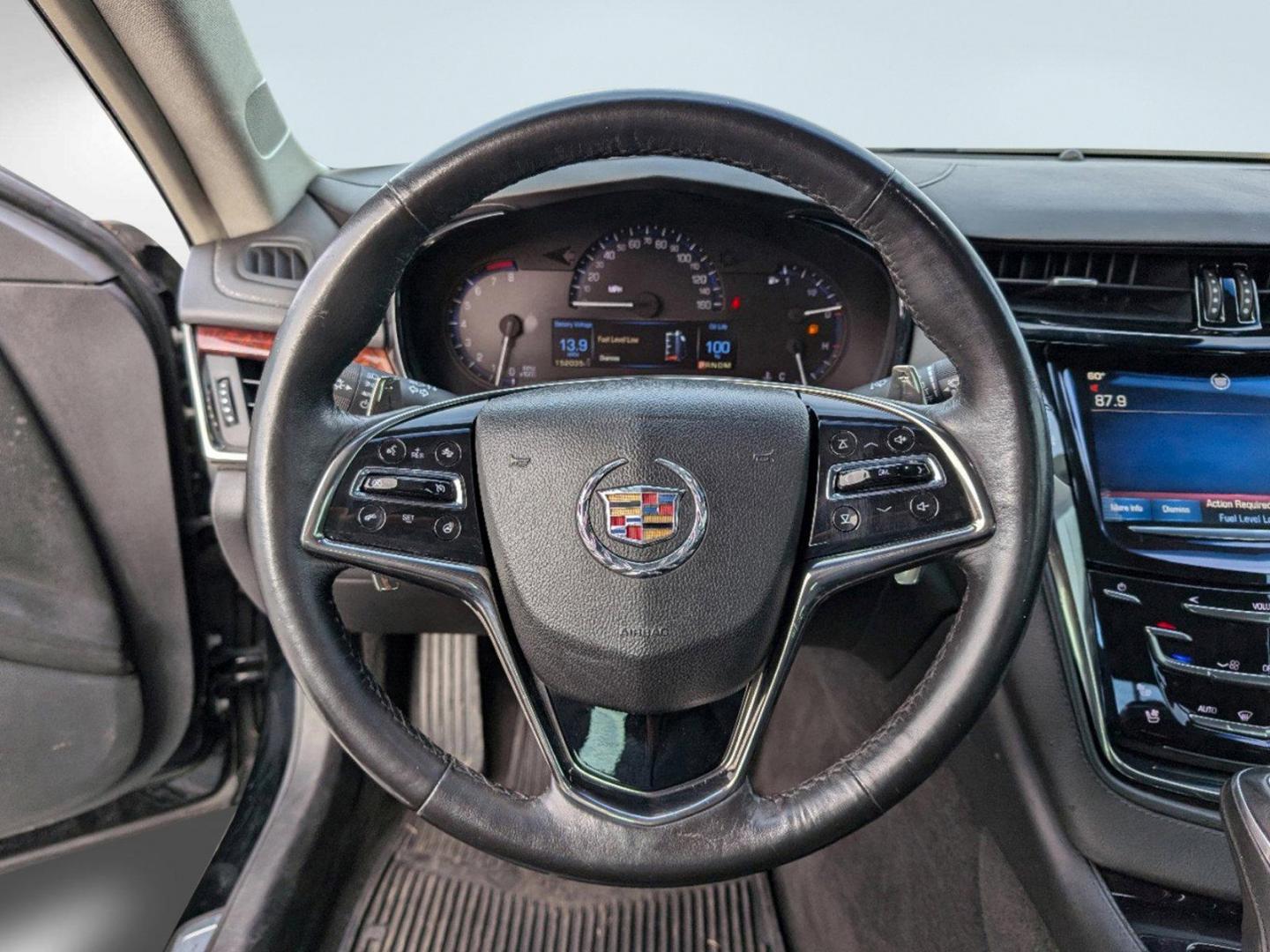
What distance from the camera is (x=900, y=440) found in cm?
96

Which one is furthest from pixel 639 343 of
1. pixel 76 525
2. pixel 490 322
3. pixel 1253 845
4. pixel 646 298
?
pixel 1253 845

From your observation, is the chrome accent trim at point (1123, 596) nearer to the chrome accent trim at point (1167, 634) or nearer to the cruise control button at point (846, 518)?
the chrome accent trim at point (1167, 634)

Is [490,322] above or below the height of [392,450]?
above

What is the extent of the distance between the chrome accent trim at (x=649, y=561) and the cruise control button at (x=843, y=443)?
0.47 feet

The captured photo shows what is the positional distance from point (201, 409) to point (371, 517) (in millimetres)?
676

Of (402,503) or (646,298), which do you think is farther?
(646,298)

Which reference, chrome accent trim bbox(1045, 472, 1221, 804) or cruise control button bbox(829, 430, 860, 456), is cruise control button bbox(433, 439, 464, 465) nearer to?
cruise control button bbox(829, 430, 860, 456)

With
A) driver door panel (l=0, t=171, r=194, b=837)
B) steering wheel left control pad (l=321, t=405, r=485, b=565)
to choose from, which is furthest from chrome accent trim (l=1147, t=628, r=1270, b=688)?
driver door panel (l=0, t=171, r=194, b=837)

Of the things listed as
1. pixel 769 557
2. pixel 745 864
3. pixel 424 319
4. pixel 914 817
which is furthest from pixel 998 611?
pixel 424 319

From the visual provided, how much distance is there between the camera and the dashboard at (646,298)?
153 cm

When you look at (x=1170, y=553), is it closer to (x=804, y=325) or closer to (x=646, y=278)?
(x=804, y=325)

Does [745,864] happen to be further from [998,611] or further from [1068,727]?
[1068,727]

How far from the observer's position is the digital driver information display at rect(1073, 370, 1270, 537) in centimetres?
139

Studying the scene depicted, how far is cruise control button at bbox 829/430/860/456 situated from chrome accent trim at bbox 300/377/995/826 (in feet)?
0.14
